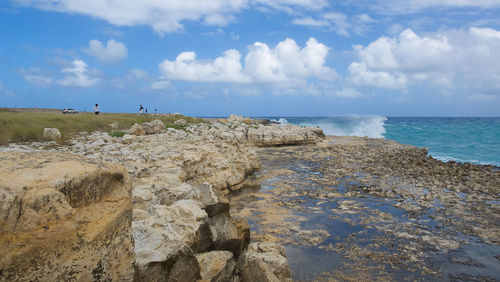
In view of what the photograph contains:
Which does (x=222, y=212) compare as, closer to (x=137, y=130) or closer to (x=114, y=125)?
(x=137, y=130)

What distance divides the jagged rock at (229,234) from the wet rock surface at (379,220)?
2.97 feet

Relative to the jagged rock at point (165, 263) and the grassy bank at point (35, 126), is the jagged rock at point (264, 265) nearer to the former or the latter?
the jagged rock at point (165, 263)

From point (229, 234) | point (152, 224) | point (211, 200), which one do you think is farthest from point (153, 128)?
point (152, 224)

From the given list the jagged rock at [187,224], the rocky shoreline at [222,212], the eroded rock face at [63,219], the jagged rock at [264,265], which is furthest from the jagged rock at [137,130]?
the eroded rock face at [63,219]

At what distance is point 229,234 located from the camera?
6.28m

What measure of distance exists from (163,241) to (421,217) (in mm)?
7804

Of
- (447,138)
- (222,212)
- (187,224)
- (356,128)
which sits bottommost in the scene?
(447,138)

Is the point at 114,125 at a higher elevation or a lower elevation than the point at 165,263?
higher

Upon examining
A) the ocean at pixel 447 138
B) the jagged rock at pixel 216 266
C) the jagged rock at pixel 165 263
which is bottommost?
the ocean at pixel 447 138

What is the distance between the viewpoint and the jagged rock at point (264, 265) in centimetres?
482

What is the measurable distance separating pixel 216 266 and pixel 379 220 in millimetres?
5836

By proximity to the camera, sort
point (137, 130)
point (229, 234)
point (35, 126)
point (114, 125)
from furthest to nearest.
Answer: point (114, 125) → point (137, 130) → point (35, 126) → point (229, 234)

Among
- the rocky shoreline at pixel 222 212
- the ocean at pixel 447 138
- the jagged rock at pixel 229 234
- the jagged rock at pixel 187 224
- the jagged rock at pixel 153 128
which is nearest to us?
the rocky shoreline at pixel 222 212

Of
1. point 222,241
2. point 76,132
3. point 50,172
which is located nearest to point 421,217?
point 222,241
